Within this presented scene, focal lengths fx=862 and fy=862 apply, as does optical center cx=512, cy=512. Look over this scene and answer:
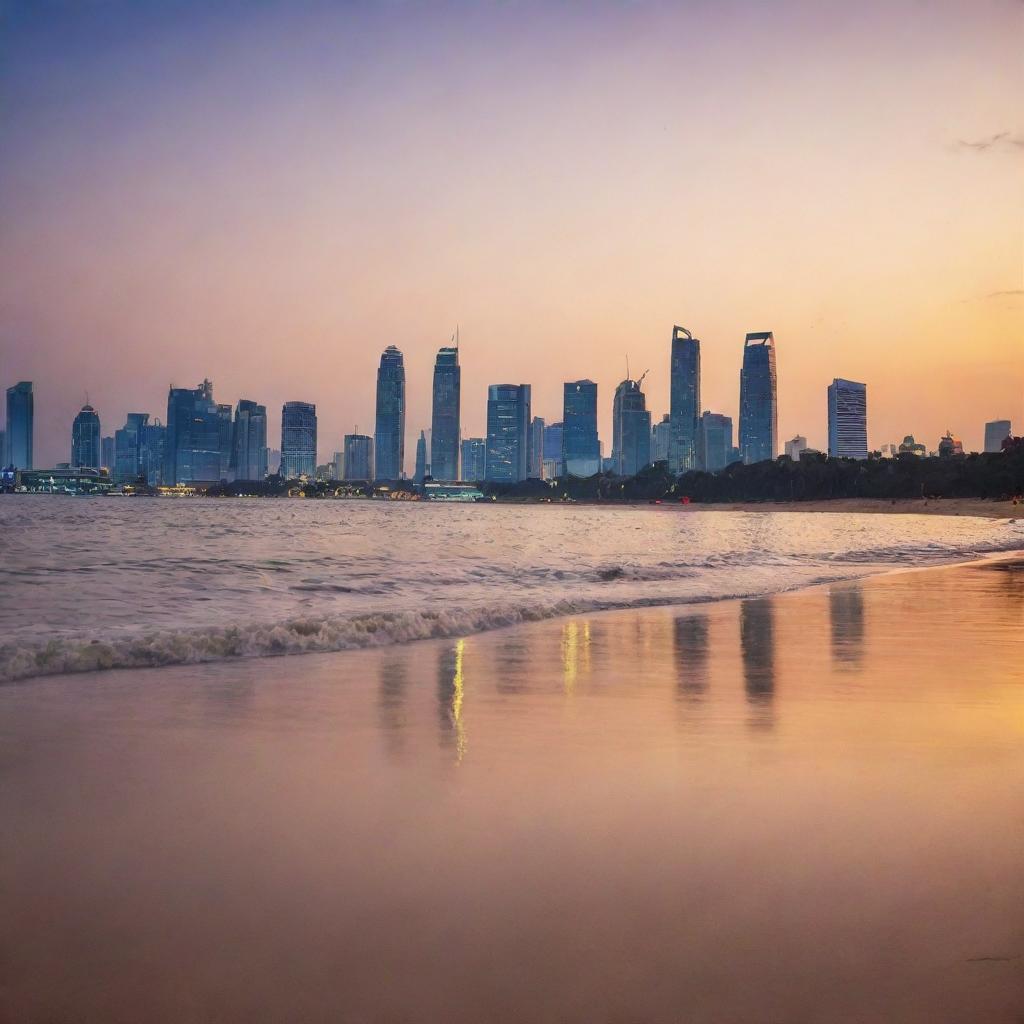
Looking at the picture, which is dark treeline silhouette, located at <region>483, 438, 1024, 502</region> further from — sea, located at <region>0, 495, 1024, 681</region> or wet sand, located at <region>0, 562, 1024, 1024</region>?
wet sand, located at <region>0, 562, 1024, 1024</region>

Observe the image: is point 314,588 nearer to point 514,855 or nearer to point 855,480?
point 514,855

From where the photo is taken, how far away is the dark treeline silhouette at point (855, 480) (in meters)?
104

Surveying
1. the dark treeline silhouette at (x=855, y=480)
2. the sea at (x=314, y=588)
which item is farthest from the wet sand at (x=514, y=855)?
the dark treeline silhouette at (x=855, y=480)

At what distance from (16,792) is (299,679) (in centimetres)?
321

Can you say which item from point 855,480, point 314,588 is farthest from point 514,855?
point 855,480

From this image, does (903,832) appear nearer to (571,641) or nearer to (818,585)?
(571,641)

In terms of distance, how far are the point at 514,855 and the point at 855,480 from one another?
130 metres

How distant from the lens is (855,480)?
124 metres

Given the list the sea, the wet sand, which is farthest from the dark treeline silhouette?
the wet sand

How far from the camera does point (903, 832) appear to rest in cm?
334

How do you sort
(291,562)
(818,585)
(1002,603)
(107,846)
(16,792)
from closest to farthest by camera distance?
(107,846) < (16,792) < (1002,603) < (818,585) < (291,562)

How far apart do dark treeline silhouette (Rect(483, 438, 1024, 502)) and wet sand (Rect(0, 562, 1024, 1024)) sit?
4212 inches

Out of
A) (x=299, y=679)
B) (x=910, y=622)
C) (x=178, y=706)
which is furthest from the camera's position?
(x=910, y=622)

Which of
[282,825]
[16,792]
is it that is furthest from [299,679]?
[282,825]
